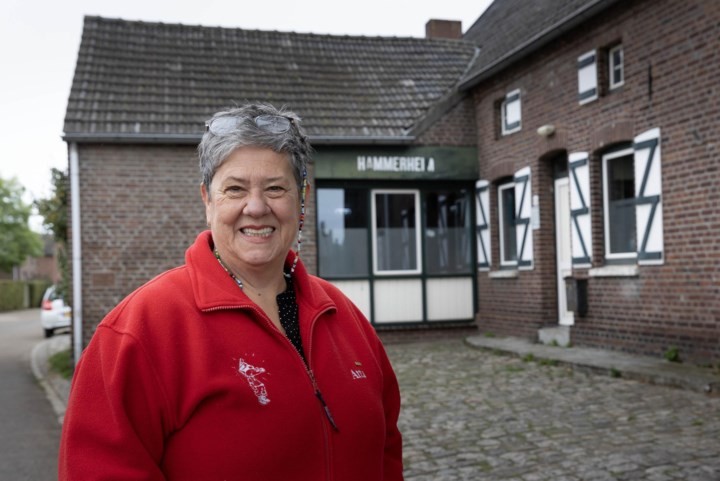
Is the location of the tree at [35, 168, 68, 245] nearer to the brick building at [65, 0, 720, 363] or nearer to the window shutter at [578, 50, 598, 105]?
the brick building at [65, 0, 720, 363]

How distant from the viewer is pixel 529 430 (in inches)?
261

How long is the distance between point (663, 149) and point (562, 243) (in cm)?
317

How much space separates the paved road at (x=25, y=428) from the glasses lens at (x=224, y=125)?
4971 mm

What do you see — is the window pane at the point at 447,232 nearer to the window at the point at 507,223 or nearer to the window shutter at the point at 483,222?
the window shutter at the point at 483,222

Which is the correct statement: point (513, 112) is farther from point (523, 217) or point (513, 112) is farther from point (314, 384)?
point (314, 384)

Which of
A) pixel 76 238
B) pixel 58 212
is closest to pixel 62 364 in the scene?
pixel 76 238

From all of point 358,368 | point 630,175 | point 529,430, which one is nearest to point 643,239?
point 630,175

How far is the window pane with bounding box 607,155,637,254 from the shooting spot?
34.8 feet

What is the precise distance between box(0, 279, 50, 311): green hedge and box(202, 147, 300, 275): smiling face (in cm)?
4352

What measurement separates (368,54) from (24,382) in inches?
376

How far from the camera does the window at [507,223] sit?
13914 millimetres

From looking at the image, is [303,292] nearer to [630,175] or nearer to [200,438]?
[200,438]

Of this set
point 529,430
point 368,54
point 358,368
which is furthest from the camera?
point 368,54

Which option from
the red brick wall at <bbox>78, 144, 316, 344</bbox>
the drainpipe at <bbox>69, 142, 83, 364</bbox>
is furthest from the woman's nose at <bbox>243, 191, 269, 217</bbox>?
the drainpipe at <bbox>69, 142, 83, 364</bbox>
